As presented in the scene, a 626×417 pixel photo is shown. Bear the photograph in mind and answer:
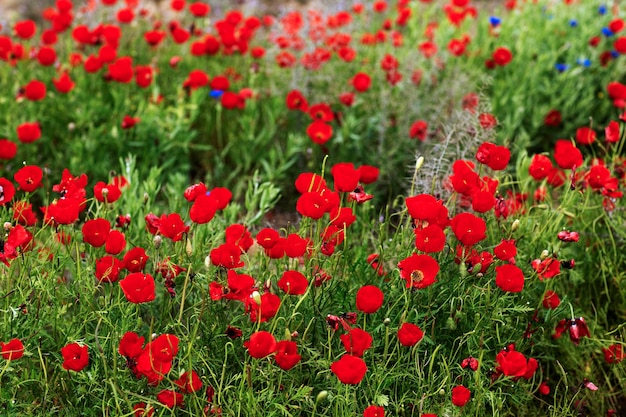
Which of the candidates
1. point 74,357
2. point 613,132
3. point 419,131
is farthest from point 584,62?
point 74,357

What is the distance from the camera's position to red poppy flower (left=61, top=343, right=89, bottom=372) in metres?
1.86

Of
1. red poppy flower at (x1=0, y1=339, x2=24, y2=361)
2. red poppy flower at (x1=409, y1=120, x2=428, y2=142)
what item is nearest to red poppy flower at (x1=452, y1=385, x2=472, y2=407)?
red poppy flower at (x1=0, y1=339, x2=24, y2=361)

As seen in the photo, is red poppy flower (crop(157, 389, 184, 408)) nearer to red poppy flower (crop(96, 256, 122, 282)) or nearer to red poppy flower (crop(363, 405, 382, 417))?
red poppy flower (crop(96, 256, 122, 282))

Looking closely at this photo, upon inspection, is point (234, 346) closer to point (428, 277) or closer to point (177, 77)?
point (428, 277)

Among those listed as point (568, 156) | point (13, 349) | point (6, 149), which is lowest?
point (6, 149)

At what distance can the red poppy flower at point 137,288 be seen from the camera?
1.86m

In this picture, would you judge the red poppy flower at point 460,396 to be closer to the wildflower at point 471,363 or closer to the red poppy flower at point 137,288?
the wildflower at point 471,363

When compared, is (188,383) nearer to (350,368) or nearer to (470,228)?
(350,368)

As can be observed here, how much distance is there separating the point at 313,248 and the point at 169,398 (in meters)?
0.60

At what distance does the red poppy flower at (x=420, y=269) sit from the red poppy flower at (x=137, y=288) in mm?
654

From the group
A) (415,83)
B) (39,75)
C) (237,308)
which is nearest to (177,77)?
(39,75)

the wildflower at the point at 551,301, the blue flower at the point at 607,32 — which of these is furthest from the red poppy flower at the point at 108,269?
the blue flower at the point at 607,32

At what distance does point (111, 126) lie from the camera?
379cm

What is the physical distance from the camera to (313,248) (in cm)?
219
